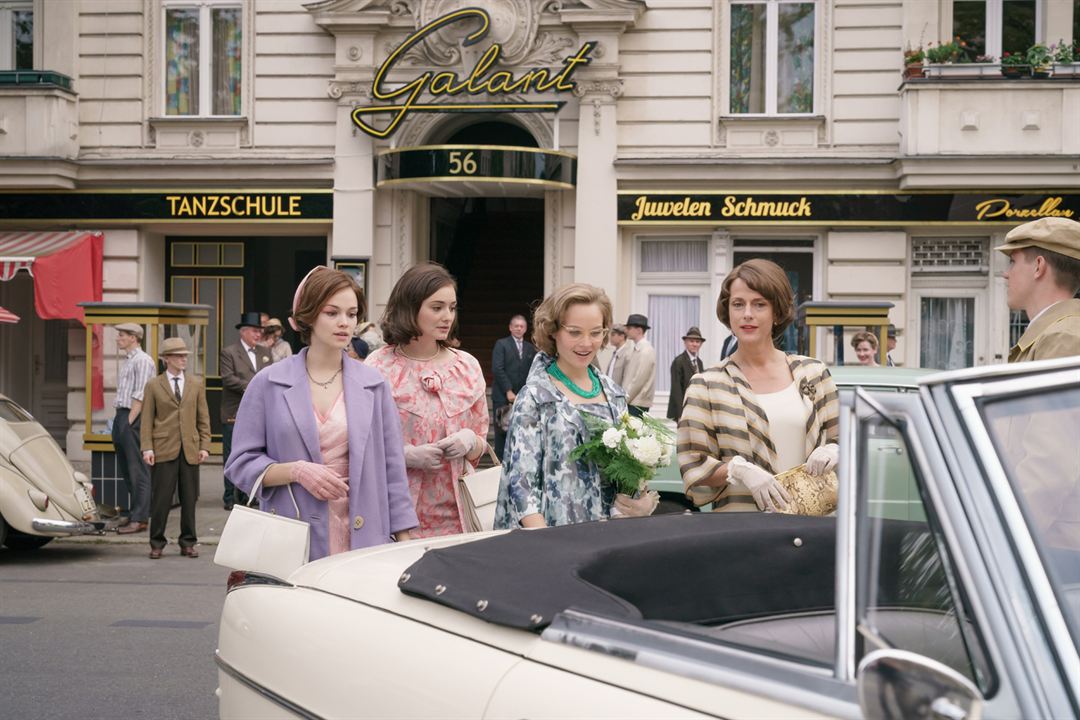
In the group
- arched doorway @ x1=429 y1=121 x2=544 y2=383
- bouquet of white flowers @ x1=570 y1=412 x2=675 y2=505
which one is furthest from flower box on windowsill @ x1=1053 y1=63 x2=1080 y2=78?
bouquet of white flowers @ x1=570 y1=412 x2=675 y2=505

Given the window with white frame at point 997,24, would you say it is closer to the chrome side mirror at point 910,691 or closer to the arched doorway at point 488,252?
the arched doorway at point 488,252

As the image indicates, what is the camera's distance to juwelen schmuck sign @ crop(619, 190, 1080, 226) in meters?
18.1

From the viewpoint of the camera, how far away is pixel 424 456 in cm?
493

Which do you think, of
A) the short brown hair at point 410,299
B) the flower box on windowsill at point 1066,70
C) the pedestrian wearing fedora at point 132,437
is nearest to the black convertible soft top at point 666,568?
the short brown hair at point 410,299

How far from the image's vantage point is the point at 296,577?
10.1ft

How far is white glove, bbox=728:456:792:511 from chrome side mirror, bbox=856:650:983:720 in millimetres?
2496

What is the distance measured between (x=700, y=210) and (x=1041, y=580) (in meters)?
17.3

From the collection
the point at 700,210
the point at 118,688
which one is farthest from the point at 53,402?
the point at 118,688

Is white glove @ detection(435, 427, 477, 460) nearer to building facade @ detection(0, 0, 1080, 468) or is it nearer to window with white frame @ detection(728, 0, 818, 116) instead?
building facade @ detection(0, 0, 1080, 468)

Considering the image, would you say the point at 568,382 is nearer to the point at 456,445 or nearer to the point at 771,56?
the point at 456,445

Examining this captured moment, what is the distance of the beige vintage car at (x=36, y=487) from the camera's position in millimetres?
10633

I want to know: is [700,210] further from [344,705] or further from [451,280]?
[344,705]

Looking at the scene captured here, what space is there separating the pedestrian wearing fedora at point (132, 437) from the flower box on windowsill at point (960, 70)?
11896mm

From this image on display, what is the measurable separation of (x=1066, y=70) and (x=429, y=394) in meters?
15.6
